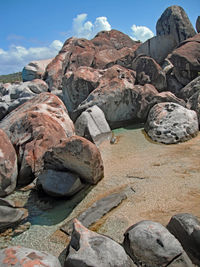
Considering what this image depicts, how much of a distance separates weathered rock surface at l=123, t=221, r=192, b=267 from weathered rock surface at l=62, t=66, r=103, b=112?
33.4 ft

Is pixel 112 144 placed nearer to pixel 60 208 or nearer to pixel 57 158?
pixel 57 158

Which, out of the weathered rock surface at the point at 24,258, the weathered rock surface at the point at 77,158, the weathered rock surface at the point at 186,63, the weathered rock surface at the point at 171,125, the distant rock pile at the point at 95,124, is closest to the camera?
the weathered rock surface at the point at 24,258

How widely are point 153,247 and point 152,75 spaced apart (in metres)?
12.0

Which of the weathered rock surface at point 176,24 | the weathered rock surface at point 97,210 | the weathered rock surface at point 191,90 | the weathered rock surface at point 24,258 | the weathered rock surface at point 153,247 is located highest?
the weathered rock surface at point 176,24

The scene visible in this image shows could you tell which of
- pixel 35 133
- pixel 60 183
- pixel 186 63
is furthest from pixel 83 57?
pixel 60 183

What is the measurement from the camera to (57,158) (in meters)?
5.79

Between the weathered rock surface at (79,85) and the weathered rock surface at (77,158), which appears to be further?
the weathered rock surface at (79,85)

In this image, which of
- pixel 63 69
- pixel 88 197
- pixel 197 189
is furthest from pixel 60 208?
pixel 63 69

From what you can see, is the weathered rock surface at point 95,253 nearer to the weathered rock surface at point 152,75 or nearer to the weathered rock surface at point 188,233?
the weathered rock surface at point 188,233

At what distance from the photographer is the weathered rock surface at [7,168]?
5.71 meters

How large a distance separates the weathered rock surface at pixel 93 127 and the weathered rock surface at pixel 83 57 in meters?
9.04

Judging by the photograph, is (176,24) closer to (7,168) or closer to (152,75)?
(152,75)

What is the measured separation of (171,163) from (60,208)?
3244mm

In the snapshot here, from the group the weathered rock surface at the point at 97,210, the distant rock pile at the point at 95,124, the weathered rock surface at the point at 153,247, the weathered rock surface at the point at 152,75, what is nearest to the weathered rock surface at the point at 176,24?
the distant rock pile at the point at 95,124
